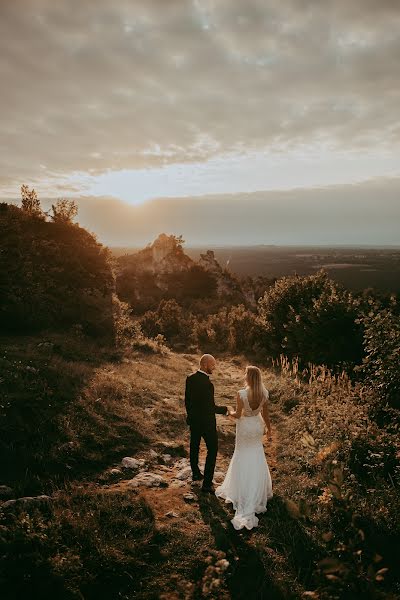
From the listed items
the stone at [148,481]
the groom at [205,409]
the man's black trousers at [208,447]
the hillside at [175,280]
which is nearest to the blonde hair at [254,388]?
the groom at [205,409]

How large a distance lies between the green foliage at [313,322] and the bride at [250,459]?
682 centimetres

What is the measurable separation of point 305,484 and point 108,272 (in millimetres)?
20650

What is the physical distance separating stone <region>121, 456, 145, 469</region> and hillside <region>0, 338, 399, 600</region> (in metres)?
0.06

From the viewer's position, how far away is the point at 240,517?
6230 mm

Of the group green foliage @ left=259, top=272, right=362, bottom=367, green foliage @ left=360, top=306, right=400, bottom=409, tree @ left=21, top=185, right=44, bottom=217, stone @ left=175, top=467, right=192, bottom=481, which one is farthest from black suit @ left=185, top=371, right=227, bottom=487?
tree @ left=21, top=185, right=44, bottom=217

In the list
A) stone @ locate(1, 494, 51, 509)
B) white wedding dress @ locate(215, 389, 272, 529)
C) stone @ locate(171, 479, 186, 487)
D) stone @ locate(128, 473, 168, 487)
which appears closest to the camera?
stone @ locate(1, 494, 51, 509)

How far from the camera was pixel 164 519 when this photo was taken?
6160mm

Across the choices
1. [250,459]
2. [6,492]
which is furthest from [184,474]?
[6,492]

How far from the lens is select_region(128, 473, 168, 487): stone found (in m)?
7.25

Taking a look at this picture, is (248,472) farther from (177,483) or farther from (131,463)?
(131,463)

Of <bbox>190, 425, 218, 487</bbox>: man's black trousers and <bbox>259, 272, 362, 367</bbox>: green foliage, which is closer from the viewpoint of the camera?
<bbox>190, 425, 218, 487</bbox>: man's black trousers

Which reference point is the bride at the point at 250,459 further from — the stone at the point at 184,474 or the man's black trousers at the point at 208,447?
the stone at the point at 184,474

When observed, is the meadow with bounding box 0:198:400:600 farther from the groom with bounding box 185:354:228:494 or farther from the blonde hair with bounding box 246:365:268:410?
the blonde hair with bounding box 246:365:268:410

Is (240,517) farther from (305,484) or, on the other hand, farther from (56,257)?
(56,257)
